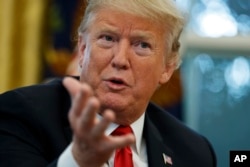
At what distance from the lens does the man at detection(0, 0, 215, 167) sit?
1.81 metres

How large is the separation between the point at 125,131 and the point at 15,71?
2.00m

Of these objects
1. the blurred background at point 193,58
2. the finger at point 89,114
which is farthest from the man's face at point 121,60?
the blurred background at point 193,58

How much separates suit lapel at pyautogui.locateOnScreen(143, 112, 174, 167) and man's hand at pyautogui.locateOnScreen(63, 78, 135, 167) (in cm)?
49

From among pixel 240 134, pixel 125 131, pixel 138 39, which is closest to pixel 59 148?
pixel 125 131

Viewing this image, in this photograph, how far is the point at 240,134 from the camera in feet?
13.8

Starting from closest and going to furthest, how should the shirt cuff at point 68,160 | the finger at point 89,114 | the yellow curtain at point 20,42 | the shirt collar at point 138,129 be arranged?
1. the finger at point 89,114
2. the shirt cuff at point 68,160
3. the shirt collar at point 138,129
4. the yellow curtain at point 20,42

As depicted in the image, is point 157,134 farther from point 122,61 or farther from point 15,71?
point 15,71

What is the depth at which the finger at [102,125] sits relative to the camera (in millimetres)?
1371

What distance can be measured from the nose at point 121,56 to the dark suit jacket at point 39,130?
0.60ft

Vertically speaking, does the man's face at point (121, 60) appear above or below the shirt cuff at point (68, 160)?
above

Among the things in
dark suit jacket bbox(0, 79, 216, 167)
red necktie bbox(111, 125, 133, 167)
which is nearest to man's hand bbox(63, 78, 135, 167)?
dark suit jacket bbox(0, 79, 216, 167)

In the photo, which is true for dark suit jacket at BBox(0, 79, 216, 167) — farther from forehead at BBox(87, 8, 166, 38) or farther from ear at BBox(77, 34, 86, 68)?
forehead at BBox(87, 8, 166, 38)

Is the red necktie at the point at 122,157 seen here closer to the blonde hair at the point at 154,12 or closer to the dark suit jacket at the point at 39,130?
the dark suit jacket at the point at 39,130

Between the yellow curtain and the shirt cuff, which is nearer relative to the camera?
the shirt cuff
